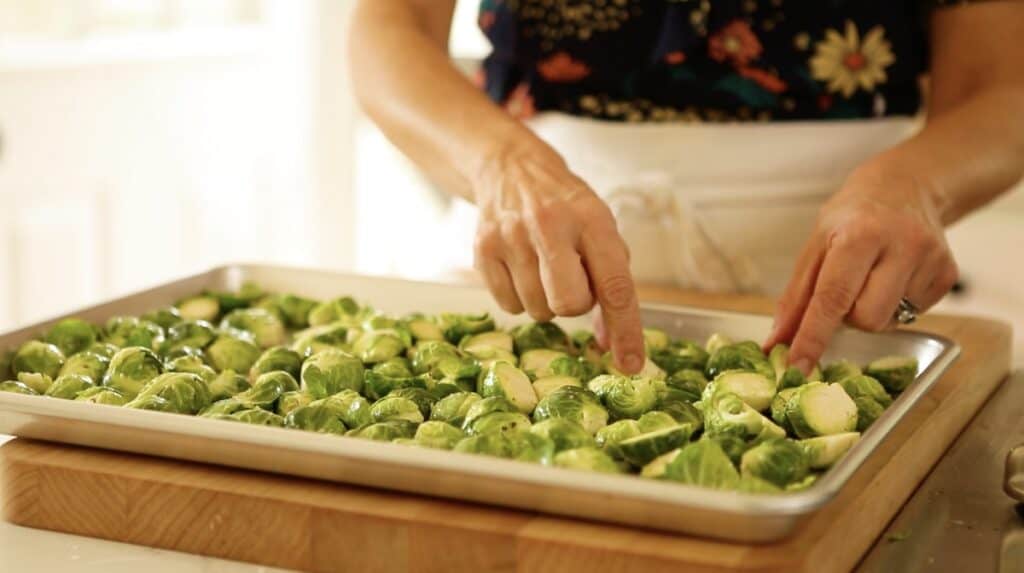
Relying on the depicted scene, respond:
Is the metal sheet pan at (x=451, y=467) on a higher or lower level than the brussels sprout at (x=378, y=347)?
Result: higher

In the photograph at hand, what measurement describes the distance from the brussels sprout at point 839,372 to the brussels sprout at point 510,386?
37 centimetres

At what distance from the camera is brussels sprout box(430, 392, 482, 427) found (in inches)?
55.3

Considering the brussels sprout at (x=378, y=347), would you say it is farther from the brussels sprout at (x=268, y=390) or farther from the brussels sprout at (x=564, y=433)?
the brussels sprout at (x=564, y=433)

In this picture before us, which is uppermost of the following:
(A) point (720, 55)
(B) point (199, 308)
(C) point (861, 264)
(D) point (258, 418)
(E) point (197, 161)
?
(A) point (720, 55)

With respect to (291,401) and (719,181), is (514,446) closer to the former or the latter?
(291,401)

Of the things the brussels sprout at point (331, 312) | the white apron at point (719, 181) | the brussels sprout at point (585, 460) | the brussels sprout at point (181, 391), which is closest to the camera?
the brussels sprout at point (585, 460)

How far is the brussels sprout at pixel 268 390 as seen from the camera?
57.0 inches

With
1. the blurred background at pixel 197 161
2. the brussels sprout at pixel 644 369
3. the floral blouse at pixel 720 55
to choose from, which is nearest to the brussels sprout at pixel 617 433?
the brussels sprout at pixel 644 369

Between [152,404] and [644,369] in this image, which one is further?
[644,369]

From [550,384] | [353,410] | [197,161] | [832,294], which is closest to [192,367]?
[353,410]

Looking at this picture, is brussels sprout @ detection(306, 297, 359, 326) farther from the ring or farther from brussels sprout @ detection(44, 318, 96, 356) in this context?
the ring

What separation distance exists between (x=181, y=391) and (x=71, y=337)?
0.36 m

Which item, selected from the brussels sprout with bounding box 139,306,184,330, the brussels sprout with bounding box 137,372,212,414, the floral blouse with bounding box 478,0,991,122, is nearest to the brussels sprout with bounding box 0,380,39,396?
the brussels sprout with bounding box 137,372,212,414

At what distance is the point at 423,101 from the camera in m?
1.90
